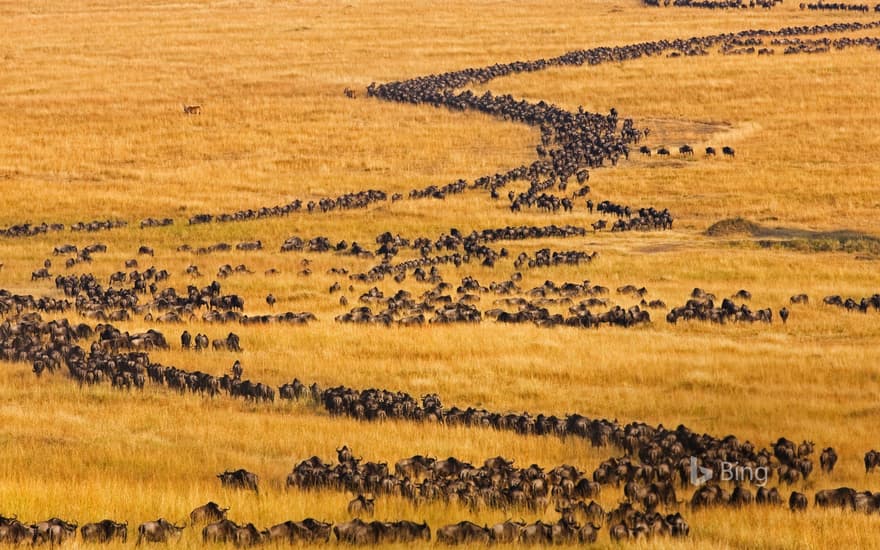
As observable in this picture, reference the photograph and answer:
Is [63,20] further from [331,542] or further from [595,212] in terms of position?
[331,542]

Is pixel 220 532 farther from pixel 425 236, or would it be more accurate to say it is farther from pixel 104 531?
pixel 425 236

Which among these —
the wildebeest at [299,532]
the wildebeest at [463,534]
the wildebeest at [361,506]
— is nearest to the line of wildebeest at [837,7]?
the wildebeest at [361,506]

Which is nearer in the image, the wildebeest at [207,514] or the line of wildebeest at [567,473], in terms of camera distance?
the wildebeest at [207,514]

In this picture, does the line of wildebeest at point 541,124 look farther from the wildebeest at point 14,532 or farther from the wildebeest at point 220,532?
the wildebeest at point 220,532

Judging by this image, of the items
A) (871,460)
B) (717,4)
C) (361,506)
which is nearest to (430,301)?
(871,460)

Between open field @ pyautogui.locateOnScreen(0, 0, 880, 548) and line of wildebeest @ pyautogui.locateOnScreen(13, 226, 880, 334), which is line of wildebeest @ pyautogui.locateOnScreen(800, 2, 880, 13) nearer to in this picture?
open field @ pyautogui.locateOnScreen(0, 0, 880, 548)

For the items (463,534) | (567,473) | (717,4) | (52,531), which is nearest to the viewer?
(52,531)
